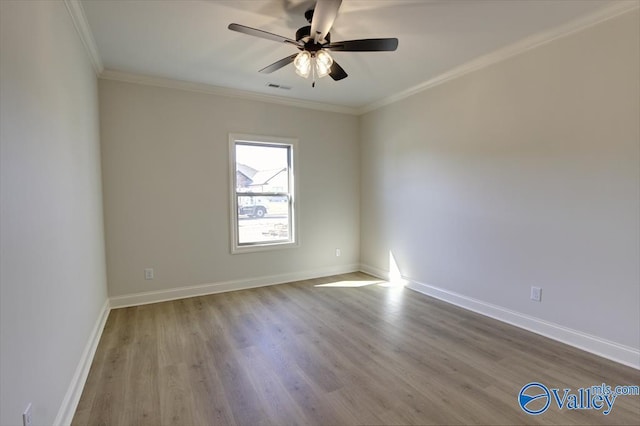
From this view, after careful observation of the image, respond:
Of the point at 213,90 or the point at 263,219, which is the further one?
the point at 263,219

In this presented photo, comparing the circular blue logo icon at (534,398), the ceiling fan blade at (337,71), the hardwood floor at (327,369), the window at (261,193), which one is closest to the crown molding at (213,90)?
the window at (261,193)

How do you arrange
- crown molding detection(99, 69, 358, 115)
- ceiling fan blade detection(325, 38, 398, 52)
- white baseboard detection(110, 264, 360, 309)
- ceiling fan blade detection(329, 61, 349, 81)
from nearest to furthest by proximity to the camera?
ceiling fan blade detection(325, 38, 398, 52)
ceiling fan blade detection(329, 61, 349, 81)
crown molding detection(99, 69, 358, 115)
white baseboard detection(110, 264, 360, 309)

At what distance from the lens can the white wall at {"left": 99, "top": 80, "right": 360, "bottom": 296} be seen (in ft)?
11.7

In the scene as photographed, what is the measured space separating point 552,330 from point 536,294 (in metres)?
0.32

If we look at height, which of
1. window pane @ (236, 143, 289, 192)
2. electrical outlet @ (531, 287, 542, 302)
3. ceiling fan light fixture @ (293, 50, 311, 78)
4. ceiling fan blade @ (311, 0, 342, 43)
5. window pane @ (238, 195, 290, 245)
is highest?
ceiling fan blade @ (311, 0, 342, 43)

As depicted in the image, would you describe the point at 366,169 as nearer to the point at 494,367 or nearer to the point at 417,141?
the point at 417,141

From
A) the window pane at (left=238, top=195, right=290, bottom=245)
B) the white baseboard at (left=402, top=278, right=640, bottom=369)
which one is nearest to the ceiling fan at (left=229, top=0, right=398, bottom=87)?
the window pane at (left=238, top=195, right=290, bottom=245)

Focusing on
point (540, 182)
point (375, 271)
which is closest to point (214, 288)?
point (375, 271)

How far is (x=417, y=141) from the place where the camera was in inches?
162

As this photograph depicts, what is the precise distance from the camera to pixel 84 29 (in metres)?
2.51

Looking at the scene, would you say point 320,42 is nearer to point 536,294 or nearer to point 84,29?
point 84,29

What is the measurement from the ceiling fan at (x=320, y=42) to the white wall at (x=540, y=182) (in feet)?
5.53

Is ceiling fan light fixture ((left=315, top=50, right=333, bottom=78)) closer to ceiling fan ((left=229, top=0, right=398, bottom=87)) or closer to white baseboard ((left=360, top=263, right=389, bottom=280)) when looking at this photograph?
ceiling fan ((left=229, top=0, right=398, bottom=87))

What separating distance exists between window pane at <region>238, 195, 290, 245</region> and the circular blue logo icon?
11.0 feet
